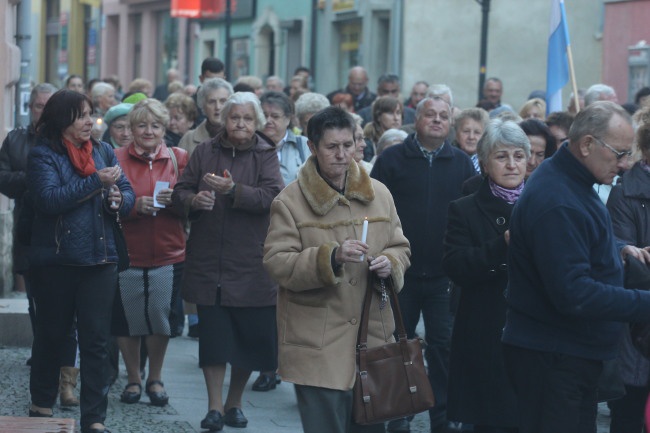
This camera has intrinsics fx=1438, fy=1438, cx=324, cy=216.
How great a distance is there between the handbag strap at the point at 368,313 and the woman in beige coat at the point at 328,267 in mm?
27

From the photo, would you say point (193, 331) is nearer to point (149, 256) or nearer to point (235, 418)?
point (149, 256)

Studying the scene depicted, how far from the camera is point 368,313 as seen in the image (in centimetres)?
657

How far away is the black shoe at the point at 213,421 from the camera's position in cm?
852

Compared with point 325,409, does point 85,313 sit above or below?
above

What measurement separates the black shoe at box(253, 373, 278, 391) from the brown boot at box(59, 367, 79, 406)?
1.42m

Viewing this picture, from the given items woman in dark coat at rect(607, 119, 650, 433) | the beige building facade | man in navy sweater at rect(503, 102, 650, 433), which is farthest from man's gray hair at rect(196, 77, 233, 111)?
the beige building facade

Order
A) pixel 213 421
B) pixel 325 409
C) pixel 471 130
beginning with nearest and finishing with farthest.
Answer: pixel 325 409
pixel 213 421
pixel 471 130

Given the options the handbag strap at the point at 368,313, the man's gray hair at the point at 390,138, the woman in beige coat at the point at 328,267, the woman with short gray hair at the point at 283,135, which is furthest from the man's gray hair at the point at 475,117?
the handbag strap at the point at 368,313

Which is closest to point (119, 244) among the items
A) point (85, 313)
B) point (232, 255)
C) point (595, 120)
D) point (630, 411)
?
point (85, 313)

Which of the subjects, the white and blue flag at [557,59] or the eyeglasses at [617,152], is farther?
the white and blue flag at [557,59]

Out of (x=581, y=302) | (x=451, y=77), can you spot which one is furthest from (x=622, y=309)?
(x=451, y=77)

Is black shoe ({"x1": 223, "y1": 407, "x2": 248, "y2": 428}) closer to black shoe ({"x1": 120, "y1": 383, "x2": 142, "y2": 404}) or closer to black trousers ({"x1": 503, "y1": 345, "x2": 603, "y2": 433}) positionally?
black shoe ({"x1": 120, "y1": 383, "x2": 142, "y2": 404})

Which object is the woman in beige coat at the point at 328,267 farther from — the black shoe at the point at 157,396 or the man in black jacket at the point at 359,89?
the man in black jacket at the point at 359,89

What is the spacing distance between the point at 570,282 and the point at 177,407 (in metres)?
4.28
